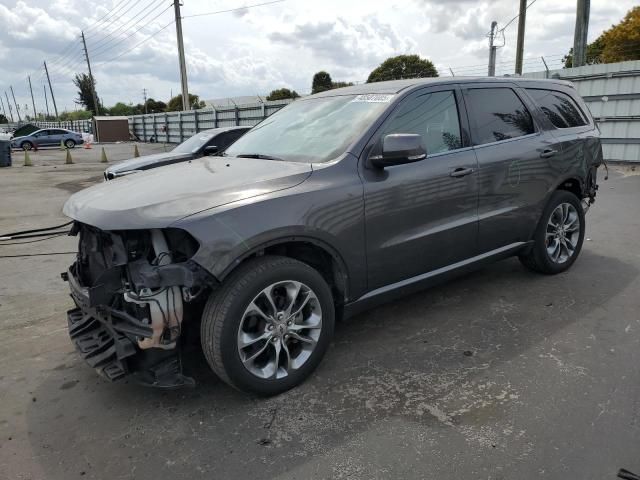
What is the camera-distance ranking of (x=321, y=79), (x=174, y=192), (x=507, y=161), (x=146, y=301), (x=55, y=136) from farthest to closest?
(x=321, y=79)
(x=55, y=136)
(x=507, y=161)
(x=174, y=192)
(x=146, y=301)

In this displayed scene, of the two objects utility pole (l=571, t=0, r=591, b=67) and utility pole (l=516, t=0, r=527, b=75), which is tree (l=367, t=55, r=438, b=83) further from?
utility pole (l=571, t=0, r=591, b=67)

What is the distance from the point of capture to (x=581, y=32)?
13695 millimetres

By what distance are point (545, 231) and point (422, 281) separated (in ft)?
5.40

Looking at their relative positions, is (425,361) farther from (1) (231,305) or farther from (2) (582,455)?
(1) (231,305)

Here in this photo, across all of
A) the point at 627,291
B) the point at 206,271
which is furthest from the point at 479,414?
the point at 627,291

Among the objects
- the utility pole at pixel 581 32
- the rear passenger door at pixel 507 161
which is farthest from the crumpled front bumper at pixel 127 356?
the utility pole at pixel 581 32

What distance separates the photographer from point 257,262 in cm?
284

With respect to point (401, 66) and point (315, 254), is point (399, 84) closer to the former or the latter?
point (315, 254)

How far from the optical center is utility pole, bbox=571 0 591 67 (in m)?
13.4

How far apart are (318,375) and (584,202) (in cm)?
355

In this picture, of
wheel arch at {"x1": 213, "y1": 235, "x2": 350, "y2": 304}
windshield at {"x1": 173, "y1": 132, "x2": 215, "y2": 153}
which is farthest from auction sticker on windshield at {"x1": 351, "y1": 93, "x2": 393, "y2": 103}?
windshield at {"x1": 173, "y1": 132, "x2": 215, "y2": 153}

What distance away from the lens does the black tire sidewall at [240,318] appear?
8.89ft

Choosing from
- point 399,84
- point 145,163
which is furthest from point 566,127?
point 145,163

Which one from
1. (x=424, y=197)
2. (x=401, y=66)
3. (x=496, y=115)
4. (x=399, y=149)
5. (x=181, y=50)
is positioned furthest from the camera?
(x=401, y=66)
